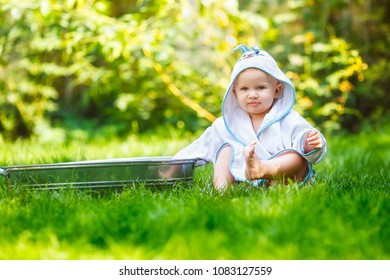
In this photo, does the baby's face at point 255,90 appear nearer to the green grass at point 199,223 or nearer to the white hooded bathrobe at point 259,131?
the white hooded bathrobe at point 259,131

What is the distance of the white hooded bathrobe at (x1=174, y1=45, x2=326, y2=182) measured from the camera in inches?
93.4

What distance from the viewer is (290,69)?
5164 millimetres

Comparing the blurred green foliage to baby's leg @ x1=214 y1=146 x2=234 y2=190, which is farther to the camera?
the blurred green foliage

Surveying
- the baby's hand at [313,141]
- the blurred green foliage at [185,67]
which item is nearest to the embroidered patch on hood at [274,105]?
the baby's hand at [313,141]

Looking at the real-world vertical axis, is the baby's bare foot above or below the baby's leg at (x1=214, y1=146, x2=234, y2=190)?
above

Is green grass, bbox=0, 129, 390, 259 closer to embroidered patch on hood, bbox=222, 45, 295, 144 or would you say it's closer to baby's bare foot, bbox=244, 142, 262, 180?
baby's bare foot, bbox=244, 142, 262, 180

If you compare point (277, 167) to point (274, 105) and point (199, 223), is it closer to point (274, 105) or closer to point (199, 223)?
point (274, 105)

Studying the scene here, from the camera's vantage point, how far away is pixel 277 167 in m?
2.27

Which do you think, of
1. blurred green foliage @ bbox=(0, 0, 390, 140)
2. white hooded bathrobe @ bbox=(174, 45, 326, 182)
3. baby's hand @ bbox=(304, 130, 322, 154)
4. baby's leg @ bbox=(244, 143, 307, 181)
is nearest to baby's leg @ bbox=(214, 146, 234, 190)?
white hooded bathrobe @ bbox=(174, 45, 326, 182)

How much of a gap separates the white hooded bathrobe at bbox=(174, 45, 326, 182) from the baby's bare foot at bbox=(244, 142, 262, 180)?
0.09 meters

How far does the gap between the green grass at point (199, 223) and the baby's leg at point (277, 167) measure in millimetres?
74
